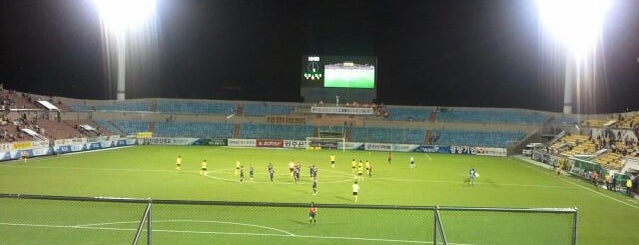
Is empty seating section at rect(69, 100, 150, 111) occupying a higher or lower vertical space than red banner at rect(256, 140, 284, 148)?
higher

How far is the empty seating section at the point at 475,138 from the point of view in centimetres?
6456

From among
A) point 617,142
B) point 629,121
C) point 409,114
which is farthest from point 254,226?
point 409,114

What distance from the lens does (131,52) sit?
68688 mm

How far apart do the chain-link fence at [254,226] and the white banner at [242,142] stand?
4206 centimetres

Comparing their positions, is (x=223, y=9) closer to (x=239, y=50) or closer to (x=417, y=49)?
(x=239, y=50)

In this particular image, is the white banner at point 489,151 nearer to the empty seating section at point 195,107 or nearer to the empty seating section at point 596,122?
the empty seating section at point 596,122

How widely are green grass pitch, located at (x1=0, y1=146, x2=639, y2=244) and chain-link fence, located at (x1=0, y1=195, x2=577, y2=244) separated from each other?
0.04 metres

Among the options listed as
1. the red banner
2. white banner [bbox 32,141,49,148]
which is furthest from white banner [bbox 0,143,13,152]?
the red banner

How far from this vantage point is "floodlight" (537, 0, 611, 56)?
47531mm

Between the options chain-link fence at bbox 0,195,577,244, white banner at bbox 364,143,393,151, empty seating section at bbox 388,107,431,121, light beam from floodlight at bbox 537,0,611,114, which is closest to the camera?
chain-link fence at bbox 0,195,577,244

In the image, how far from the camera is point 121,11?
57.4 metres

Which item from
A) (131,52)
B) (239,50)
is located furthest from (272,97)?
(131,52)

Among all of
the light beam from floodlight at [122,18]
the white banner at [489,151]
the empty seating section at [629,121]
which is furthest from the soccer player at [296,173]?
the white banner at [489,151]

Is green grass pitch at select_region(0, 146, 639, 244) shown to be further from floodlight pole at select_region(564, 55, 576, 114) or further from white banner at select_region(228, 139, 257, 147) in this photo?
white banner at select_region(228, 139, 257, 147)
